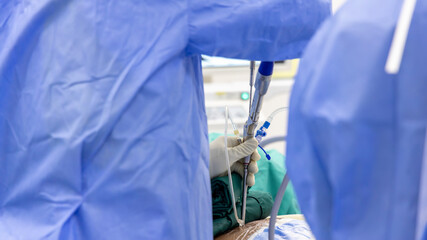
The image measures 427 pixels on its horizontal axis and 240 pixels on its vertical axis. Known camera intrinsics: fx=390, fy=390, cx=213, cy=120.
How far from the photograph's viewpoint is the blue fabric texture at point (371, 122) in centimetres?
40

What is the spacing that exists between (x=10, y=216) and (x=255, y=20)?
1.76ft

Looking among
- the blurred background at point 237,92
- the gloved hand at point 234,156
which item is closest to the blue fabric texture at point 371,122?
the gloved hand at point 234,156

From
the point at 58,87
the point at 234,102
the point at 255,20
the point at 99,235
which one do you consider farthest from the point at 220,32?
the point at 234,102

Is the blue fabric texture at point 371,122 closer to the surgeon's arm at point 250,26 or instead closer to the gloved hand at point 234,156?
the surgeon's arm at point 250,26

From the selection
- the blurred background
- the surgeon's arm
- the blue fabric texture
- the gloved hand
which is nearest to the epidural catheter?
the gloved hand

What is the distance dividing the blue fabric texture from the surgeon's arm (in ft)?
0.78

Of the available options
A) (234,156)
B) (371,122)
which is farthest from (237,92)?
(371,122)

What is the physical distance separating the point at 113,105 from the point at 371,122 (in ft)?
1.31

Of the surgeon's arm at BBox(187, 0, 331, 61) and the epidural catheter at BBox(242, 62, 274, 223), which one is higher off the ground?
the surgeon's arm at BBox(187, 0, 331, 61)

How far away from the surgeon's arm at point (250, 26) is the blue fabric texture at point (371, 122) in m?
0.24

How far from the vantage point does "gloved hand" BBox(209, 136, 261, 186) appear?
957 mm

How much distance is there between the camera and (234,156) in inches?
37.8

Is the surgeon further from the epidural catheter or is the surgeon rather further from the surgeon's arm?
the epidural catheter

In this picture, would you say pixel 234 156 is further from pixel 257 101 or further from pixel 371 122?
pixel 371 122
